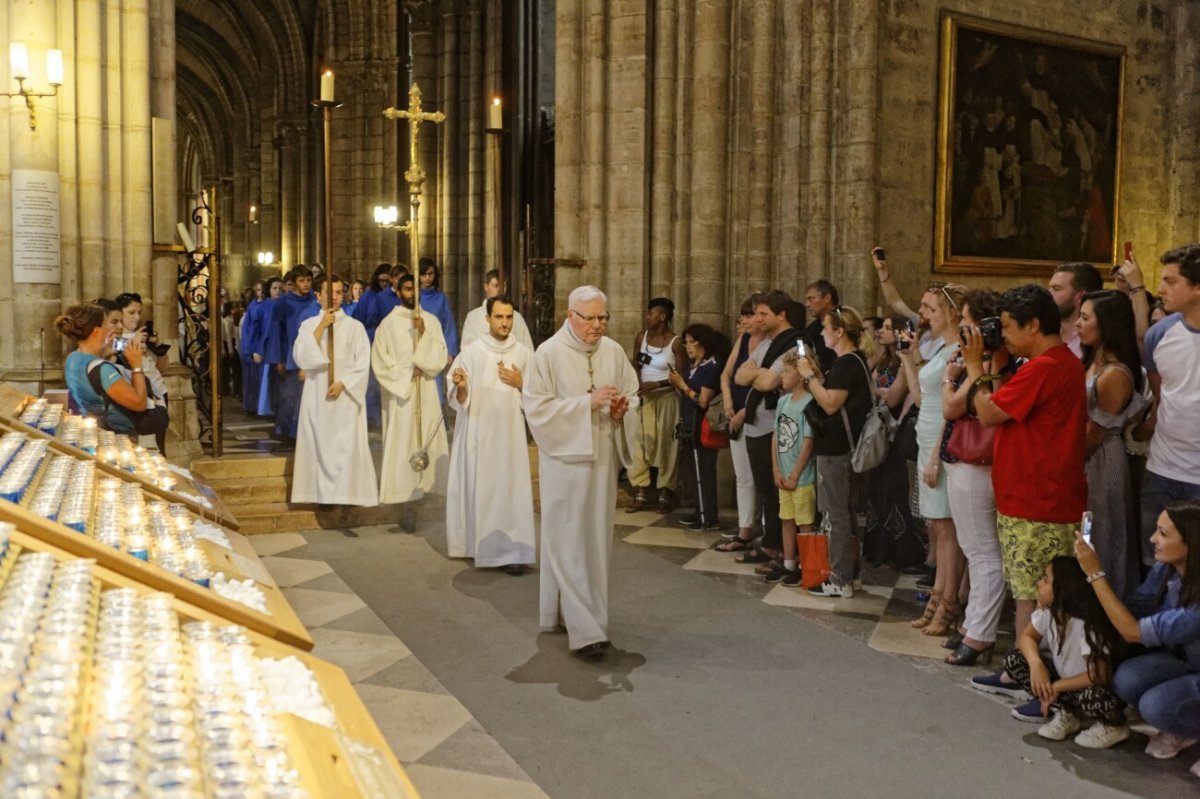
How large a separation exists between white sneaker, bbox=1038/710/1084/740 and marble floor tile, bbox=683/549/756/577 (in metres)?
2.69

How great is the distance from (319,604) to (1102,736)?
159 inches

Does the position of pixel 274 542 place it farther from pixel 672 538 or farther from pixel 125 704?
pixel 125 704

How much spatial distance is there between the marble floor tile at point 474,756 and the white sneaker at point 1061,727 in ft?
6.82

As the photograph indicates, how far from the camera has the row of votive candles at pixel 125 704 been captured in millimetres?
1354

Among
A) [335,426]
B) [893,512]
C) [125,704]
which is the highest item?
[125,704]

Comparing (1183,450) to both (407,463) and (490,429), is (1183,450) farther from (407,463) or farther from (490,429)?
(407,463)

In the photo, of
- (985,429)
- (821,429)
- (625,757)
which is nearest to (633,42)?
(821,429)

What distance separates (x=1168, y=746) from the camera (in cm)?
395

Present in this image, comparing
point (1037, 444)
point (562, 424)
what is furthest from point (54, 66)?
point (1037, 444)

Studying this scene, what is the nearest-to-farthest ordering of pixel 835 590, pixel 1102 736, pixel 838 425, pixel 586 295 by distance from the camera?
pixel 1102 736 < pixel 586 295 < pixel 838 425 < pixel 835 590

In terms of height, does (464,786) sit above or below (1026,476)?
below

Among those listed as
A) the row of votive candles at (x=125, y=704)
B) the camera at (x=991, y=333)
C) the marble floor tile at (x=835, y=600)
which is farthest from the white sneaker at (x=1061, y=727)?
the row of votive candles at (x=125, y=704)

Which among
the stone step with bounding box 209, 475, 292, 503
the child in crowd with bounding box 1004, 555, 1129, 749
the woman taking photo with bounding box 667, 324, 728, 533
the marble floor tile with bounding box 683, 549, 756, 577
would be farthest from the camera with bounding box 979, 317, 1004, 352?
the stone step with bounding box 209, 475, 292, 503

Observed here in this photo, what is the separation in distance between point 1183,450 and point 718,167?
19.7ft
